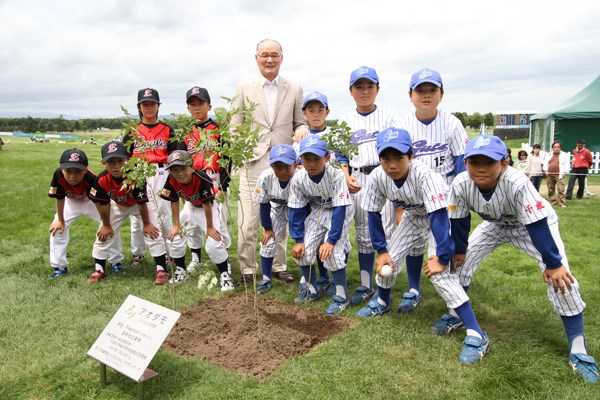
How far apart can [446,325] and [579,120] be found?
651 inches

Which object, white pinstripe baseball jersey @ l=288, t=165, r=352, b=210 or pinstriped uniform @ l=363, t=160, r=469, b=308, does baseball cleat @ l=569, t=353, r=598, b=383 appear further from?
white pinstripe baseball jersey @ l=288, t=165, r=352, b=210

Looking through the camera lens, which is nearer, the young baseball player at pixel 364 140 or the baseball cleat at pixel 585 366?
the baseball cleat at pixel 585 366

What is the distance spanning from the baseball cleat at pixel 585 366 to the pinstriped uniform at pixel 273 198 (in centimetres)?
287

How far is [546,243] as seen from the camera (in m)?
3.19

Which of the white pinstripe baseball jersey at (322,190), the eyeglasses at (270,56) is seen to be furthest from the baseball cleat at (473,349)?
the eyeglasses at (270,56)

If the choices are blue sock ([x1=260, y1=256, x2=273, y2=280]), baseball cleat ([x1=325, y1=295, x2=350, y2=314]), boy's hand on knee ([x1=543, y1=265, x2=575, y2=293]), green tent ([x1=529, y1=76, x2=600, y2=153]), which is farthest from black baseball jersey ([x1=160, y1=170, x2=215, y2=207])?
green tent ([x1=529, y1=76, x2=600, y2=153])

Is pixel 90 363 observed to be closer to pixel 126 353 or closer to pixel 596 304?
pixel 126 353

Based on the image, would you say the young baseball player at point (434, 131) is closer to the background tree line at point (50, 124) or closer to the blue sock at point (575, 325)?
the blue sock at point (575, 325)

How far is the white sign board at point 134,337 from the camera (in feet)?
10.1

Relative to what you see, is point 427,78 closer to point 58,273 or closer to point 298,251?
point 298,251

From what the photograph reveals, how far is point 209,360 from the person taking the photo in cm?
362

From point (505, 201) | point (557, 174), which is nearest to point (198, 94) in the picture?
point (505, 201)

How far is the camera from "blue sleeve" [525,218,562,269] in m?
3.19

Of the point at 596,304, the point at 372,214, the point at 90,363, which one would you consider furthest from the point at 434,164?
the point at 90,363
